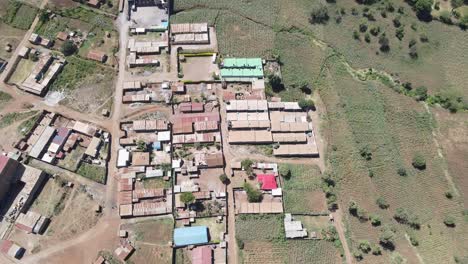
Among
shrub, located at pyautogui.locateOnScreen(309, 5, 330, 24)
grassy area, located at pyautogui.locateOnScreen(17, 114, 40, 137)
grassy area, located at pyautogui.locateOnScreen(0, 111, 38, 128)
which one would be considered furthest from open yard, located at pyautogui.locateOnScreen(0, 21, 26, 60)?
shrub, located at pyautogui.locateOnScreen(309, 5, 330, 24)

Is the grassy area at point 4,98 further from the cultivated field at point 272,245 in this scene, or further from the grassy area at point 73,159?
the cultivated field at point 272,245

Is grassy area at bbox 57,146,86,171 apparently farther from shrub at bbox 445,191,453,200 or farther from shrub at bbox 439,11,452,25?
shrub at bbox 439,11,452,25

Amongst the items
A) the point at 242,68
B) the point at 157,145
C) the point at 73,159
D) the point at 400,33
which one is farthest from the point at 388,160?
the point at 73,159

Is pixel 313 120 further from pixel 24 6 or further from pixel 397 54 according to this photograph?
pixel 24 6

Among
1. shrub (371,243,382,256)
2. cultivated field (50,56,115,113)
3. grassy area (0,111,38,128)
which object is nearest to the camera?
shrub (371,243,382,256)

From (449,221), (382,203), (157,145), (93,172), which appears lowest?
(449,221)

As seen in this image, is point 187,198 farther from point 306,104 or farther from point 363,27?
point 363,27
